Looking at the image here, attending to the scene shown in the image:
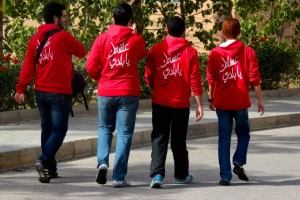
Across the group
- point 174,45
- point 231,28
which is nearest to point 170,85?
point 174,45

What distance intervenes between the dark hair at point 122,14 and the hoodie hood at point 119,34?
7 cm

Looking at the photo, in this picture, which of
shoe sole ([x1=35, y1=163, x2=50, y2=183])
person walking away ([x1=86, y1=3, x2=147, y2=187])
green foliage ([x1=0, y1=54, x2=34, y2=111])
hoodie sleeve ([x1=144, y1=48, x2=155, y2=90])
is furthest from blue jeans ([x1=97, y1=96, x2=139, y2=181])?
green foliage ([x1=0, y1=54, x2=34, y2=111])

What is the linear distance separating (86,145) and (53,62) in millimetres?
2662

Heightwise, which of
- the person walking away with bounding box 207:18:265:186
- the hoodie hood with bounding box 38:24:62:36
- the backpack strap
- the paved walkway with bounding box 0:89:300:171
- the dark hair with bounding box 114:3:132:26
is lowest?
the paved walkway with bounding box 0:89:300:171

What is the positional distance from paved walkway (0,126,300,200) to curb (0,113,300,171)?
20 centimetres

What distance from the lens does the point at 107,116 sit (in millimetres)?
9039

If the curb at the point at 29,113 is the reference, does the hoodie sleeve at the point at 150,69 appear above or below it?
above

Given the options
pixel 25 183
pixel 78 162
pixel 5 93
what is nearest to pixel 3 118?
pixel 5 93

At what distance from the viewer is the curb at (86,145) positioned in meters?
10.6

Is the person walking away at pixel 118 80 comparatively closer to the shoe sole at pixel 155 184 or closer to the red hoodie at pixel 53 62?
the shoe sole at pixel 155 184

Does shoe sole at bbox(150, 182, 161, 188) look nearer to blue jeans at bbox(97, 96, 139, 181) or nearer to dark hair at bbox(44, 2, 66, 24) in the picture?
blue jeans at bbox(97, 96, 139, 181)

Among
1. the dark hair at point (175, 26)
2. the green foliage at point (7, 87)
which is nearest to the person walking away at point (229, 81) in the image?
the dark hair at point (175, 26)

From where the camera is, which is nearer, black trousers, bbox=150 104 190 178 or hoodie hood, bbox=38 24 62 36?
black trousers, bbox=150 104 190 178

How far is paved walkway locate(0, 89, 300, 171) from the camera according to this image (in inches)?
429
